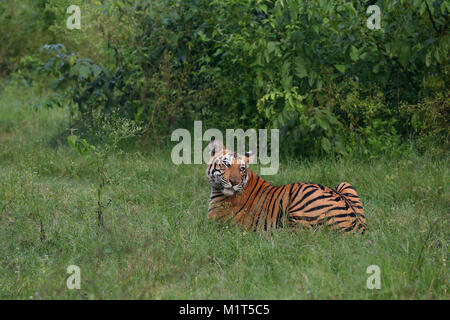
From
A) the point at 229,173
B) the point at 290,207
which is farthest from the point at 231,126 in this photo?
the point at 290,207

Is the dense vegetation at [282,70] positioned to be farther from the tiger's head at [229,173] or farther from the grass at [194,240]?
the tiger's head at [229,173]

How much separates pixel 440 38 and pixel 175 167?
11.5 feet

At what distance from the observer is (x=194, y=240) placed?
454 cm

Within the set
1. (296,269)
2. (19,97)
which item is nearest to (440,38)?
(296,269)

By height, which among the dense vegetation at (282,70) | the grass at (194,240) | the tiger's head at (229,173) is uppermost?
the dense vegetation at (282,70)

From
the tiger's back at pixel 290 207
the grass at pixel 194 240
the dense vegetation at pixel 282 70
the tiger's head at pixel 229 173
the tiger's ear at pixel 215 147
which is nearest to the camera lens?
the grass at pixel 194 240

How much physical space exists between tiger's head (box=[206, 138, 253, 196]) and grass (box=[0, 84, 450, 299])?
0.36 metres

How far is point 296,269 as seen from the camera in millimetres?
3875

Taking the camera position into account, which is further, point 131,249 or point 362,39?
point 362,39

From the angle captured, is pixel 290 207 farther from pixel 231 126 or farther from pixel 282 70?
pixel 231 126

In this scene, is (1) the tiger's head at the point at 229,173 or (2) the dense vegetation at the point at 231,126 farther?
(1) the tiger's head at the point at 229,173

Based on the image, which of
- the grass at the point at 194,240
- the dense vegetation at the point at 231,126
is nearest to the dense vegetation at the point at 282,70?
the dense vegetation at the point at 231,126

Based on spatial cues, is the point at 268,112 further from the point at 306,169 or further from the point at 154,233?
the point at 154,233

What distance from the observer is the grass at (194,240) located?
3625mm
